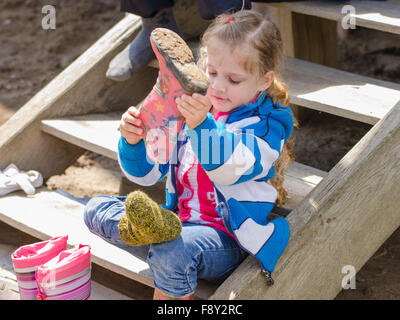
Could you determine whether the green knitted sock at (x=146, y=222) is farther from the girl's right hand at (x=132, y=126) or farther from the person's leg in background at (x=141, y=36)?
the person's leg in background at (x=141, y=36)

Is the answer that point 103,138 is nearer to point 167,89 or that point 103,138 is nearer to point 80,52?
point 167,89

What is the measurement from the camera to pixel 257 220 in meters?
2.08

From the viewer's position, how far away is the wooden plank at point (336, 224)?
2027 millimetres

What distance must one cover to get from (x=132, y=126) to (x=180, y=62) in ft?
1.02

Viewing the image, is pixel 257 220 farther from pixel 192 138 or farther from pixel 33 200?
pixel 33 200

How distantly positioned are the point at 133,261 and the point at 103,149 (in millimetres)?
618

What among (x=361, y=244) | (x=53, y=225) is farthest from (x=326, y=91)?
(x=53, y=225)

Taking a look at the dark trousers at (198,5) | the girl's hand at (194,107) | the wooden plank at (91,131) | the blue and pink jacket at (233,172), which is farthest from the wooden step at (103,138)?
the girl's hand at (194,107)

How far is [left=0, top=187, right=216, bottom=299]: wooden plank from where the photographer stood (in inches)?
88.8

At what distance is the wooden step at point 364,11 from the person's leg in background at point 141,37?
46cm

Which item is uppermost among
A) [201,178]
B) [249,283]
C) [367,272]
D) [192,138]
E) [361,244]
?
[192,138]

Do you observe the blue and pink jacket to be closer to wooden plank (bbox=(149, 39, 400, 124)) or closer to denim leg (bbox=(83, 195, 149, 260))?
denim leg (bbox=(83, 195, 149, 260))

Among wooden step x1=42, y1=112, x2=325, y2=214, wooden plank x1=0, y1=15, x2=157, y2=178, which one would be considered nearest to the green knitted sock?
wooden step x1=42, y1=112, x2=325, y2=214

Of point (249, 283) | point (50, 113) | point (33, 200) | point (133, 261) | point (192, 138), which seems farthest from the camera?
point (50, 113)
